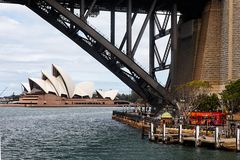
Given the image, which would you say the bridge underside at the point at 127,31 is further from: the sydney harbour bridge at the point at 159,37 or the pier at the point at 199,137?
the pier at the point at 199,137

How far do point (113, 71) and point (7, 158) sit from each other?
24.2m

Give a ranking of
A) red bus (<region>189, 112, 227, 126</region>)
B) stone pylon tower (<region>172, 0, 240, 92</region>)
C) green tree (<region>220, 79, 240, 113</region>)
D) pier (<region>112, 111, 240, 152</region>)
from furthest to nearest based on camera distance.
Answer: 1. stone pylon tower (<region>172, 0, 240, 92</region>)
2. green tree (<region>220, 79, 240, 113</region>)
3. red bus (<region>189, 112, 227, 126</region>)
4. pier (<region>112, 111, 240, 152</region>)

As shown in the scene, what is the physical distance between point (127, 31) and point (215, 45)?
10958 millimetres

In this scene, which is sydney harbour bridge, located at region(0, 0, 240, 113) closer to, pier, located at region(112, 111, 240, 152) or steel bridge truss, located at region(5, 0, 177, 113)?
steel bridge truss, located at region(5, 0, 177, 113)

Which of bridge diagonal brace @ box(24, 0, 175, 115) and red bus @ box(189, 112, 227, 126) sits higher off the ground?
bridge diagonal brace @ box(24, 0, 175, 115)

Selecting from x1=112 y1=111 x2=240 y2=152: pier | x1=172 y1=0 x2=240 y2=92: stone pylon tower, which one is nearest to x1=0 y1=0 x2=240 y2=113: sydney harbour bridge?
x1=172 y1=0 x2=240 y2=92: stone pylon tower

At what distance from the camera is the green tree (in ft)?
176

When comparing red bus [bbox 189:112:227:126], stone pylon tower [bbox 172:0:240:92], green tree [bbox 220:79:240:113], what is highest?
stone pylon tower [bbox 172:0:240:92]

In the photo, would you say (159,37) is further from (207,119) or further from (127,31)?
(207,119)

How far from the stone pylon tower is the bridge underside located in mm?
2031

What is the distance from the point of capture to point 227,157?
1318 inches

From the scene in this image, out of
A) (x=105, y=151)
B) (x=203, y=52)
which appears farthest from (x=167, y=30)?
(x=105, y=151)

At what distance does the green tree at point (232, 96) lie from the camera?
53.7 meters

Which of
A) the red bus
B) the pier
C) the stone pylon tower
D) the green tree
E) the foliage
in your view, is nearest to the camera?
the pier
